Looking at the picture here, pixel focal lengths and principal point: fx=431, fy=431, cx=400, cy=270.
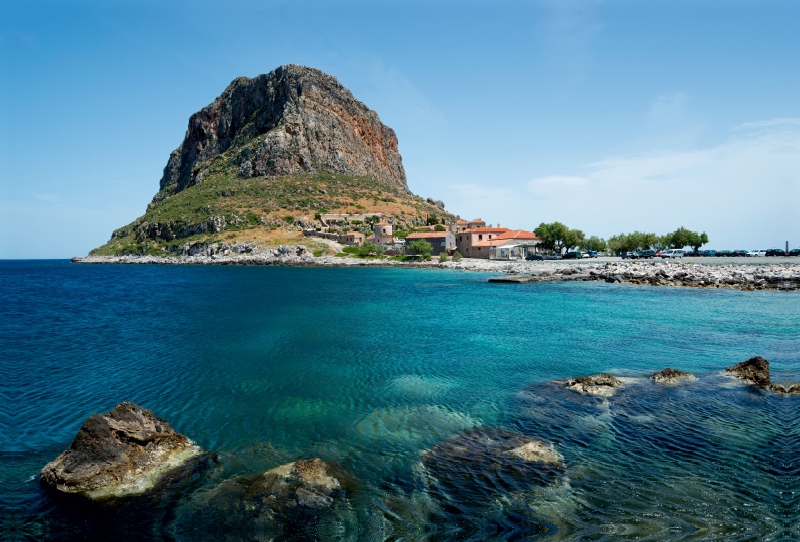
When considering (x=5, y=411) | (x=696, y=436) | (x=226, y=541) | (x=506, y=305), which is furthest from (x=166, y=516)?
(x=506, y=305)

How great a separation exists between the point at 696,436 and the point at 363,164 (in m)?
152

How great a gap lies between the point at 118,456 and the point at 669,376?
1692cm

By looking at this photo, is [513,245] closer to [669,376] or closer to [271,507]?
[669,376]

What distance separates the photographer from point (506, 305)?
117ft

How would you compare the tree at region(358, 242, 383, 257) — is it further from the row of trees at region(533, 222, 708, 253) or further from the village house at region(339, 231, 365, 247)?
the row of trees at region(533, 222, 708, 253)

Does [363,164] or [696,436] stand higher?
[363,164]

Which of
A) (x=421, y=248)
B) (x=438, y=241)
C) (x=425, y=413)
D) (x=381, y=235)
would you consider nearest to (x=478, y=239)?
(x=438, y=241)

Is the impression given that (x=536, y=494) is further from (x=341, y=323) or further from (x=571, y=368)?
(x=341, y=323)

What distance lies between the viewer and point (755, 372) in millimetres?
15031

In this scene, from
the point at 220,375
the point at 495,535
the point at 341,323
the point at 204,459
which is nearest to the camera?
the point at 495,535

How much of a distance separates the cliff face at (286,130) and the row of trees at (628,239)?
244 ft

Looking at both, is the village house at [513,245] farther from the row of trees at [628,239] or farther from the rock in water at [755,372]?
the rock in water at [755,372]

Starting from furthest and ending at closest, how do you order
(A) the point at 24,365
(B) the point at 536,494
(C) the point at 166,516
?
(A) the point at 24,365, (B) the point at 536,494, (C) the point at 166,516

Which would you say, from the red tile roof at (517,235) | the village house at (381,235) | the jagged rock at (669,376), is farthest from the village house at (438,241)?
the jagged rock at (669,376)
